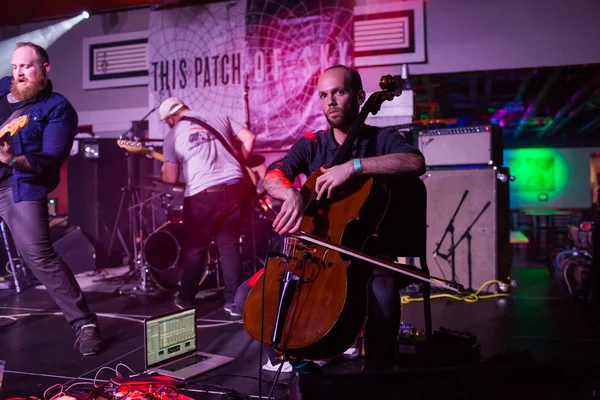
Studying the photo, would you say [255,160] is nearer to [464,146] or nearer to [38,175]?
[464,146]

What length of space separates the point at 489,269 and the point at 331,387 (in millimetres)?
3902

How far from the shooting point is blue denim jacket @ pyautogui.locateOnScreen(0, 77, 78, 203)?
113 inches

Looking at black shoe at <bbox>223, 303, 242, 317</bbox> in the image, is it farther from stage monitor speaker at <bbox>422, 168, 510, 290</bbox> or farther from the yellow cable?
stage monitor speaker at <bbox>422, 168, 510, 290</bbox>

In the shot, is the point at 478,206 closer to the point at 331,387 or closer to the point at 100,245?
the point at 331,387

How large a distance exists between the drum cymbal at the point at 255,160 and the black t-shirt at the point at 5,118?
269 cm

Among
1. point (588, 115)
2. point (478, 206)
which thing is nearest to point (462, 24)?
point (478, 206)

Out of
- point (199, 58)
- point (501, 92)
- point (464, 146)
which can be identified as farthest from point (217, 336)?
point (501, 92)

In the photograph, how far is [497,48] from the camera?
539 centimetres

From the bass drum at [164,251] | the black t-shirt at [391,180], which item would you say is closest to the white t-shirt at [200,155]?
the bass drum at [164,251]

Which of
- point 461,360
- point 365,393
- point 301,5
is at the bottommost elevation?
point 461,360

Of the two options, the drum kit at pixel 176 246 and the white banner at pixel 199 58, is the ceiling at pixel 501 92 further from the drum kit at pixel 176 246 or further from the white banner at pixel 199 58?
the drum kit at pixel 176 246

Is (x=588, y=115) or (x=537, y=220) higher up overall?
(x=588, y=115)

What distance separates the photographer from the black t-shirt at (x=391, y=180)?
6.67 ft

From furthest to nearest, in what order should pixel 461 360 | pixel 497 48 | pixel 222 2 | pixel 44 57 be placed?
pixel 222 2, pixel 497 48, pixel 44 57, pixel 461 360
